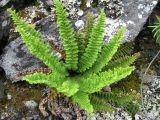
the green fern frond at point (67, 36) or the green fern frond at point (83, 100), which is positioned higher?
the green fern frond at point (67, 36)

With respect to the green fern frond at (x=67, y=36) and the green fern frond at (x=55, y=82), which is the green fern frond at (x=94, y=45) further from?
the green fern frond at (x=55, y=82)

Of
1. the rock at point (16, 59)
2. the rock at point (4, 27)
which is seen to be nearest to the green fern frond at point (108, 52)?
the rock at point (16, 59)

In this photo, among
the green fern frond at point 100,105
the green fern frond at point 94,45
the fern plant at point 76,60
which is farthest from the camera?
the green fern frond at point 100,105

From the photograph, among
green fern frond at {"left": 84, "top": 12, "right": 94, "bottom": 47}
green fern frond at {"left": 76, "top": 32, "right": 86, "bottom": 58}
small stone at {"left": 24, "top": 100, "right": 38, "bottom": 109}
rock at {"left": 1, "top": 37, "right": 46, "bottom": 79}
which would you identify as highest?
green fern frond at {"left": 84, "top": 12, "right": 94, "bottom": 47}

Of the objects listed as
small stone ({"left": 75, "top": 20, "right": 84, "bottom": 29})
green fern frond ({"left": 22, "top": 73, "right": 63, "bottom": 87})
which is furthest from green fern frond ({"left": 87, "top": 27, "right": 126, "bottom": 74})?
small stone ({"left": 75, "top": 20, "right": 84, "bottom": 29})

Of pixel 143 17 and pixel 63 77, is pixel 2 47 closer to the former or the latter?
pixel 63 77

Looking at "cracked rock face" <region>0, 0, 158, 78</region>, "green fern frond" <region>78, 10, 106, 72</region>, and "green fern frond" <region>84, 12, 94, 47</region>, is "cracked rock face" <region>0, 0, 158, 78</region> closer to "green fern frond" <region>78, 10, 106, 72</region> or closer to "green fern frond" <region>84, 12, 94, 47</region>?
"green fern frond" <region>84, 12, 94, 47</region>

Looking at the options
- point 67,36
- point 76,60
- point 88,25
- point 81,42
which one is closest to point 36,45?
point 67,36
